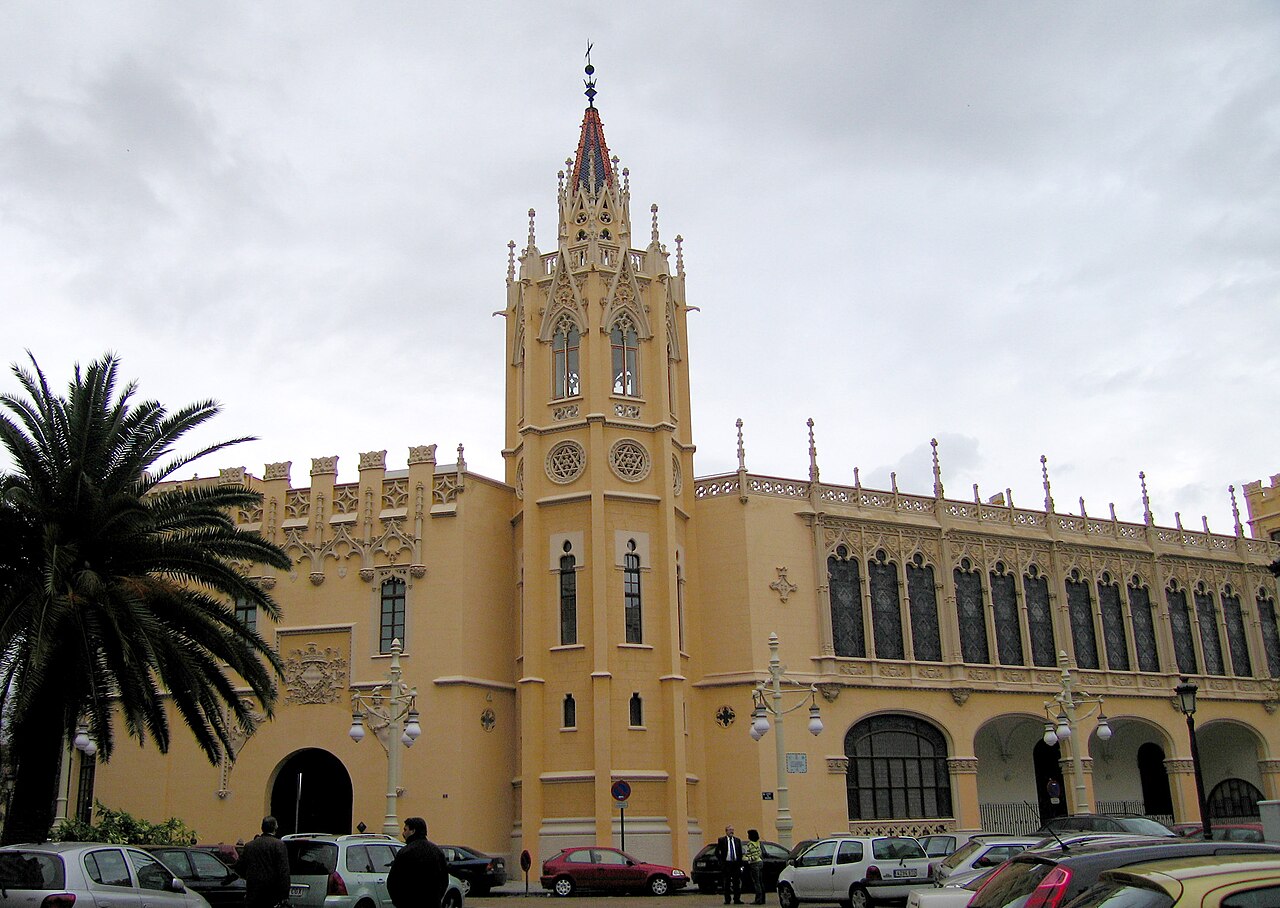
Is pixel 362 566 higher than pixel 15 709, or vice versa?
pixel 362 566

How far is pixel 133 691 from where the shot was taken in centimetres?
1956

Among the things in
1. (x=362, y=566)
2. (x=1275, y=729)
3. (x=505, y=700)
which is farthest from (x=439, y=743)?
(x=1275, y=729)

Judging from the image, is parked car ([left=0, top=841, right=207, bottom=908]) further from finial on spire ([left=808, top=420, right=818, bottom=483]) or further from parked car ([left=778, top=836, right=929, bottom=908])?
finial on spire ([left=808, top=420, right=818, bottom=483])

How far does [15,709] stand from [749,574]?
2226cm

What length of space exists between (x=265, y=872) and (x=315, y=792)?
23.2m

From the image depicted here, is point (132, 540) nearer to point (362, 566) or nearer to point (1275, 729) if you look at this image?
point (362, 566)

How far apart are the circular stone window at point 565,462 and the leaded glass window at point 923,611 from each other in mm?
11472

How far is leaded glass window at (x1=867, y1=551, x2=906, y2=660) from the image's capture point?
1518 inches

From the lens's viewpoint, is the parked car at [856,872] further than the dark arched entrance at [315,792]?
No

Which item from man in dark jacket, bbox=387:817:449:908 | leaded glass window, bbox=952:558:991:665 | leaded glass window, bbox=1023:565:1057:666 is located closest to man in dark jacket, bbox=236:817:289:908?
man in dark jacket, bbox=387:817:449:908

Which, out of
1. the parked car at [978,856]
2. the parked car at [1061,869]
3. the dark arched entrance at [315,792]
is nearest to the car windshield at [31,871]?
the parked car at [1061,869]

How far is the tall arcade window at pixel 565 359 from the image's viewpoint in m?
37.2

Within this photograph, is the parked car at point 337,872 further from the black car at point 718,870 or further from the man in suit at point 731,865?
the black car at point 718,870

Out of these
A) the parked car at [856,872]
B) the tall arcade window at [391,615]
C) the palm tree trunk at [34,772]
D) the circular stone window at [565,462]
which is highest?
the circular stone window at [565,462]
